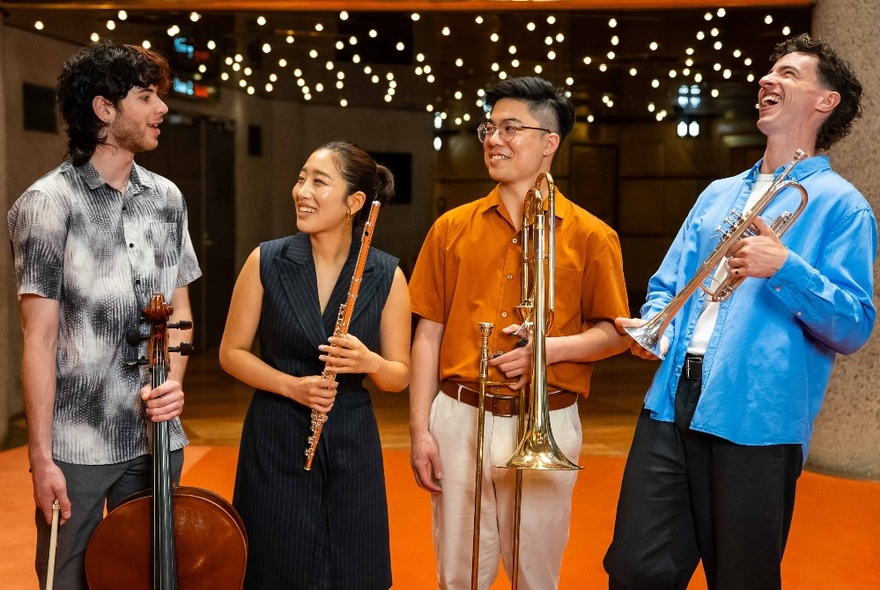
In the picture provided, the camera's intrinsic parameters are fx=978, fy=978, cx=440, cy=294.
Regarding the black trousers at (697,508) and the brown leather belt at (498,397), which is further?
the brown leather belt at (498,397)

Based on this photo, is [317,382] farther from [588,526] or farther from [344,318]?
[588,526]

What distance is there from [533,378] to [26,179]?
560 centimetres

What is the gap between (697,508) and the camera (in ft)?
8.60

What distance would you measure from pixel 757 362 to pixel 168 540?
151 centimetres

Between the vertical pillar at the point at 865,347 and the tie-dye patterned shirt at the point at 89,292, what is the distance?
177 inches

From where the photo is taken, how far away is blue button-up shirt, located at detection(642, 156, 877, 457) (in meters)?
2.40

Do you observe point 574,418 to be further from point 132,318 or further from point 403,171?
point 403,171

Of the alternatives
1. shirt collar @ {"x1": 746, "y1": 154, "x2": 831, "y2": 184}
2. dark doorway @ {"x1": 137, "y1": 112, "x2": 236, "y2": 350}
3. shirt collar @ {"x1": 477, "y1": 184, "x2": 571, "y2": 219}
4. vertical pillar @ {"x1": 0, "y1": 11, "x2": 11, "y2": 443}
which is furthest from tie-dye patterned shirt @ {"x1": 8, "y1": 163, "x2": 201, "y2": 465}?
Answer: dark doorway @ {"x1": 137, "y1": 112, "x2": 236, "y2": 350}

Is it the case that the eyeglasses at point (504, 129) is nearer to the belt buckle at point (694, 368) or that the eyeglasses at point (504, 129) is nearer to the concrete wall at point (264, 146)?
the belt buckle at point (694, 368)

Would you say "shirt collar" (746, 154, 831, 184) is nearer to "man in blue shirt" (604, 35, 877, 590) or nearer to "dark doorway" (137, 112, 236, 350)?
"man in blue shirt" (604, 35, 877, 590)

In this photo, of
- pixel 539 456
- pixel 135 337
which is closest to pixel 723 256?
pixel 539 456

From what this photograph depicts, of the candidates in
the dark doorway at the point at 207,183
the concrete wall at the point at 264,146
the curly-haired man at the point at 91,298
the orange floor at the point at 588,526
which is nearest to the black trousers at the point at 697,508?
the curly-haired man at the point at 91,298

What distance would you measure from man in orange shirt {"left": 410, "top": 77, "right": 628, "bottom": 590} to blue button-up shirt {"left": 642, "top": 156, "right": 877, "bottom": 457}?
41cm

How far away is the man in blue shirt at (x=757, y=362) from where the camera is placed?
244cm
